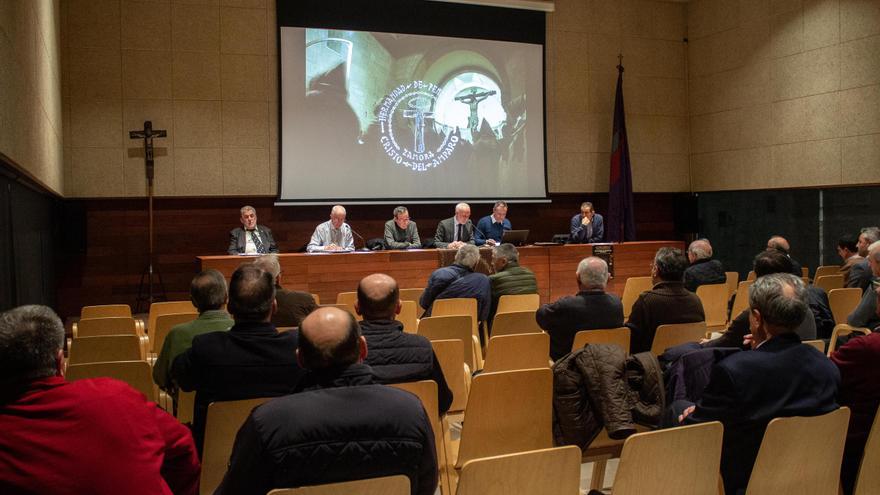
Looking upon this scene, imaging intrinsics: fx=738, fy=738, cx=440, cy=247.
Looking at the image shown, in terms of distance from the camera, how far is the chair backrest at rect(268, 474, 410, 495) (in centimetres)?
168

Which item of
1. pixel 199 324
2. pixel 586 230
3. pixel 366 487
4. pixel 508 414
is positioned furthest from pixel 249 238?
pixel 366 487

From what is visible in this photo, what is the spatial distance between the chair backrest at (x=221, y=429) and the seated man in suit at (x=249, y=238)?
20.7ft

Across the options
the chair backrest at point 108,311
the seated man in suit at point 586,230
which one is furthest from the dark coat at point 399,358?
the seated man in suit at point 586,230

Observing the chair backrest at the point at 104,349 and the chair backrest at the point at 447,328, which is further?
the chair backrest at the point at 447,328

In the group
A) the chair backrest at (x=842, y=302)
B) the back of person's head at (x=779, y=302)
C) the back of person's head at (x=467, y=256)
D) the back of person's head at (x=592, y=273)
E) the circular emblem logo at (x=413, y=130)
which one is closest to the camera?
the back of person's head at (x=779, y=302)

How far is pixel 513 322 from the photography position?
5.03 m

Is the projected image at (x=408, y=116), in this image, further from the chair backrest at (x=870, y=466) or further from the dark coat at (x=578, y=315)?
the chair backrest at (x=870, y=466)

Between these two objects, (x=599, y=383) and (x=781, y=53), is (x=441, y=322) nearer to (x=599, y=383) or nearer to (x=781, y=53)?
(x=599, y=383)

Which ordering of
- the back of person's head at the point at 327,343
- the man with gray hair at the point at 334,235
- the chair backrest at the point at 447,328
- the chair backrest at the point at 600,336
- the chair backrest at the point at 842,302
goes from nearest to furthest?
the back of person's head at the point at 327,343 < the chair backrest at the point at 600,336 < the chair backrest at the point at 447,328 < the chair backrest at the point at 842,302 < the man with gray hair at the point at 334,235

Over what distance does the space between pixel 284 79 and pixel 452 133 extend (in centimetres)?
248

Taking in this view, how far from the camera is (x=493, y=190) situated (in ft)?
35.9

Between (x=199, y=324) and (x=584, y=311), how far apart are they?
2.21m

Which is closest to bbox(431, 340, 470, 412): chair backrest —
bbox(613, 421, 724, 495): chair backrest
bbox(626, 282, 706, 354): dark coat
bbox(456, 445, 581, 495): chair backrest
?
bbox(626, 282, 706, 354): dark coat

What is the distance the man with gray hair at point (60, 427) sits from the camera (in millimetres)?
1686
